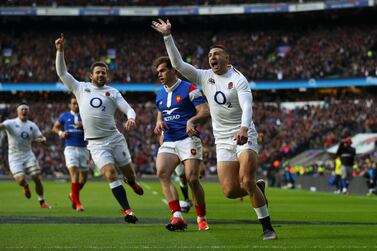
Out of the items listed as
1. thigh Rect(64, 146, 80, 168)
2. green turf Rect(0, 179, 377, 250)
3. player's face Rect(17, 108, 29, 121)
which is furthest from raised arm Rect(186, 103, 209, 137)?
player's face Rect(17, 108, 29, 121)

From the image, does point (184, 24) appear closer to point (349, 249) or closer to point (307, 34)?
point (307, 34)

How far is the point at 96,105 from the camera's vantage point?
528 inches

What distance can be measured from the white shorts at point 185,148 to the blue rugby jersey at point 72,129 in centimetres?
679

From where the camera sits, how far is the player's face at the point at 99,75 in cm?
1337

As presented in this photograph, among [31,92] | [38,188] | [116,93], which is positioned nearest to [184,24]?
[31,92]

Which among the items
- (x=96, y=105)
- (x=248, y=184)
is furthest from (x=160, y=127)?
(x=96, y=105)

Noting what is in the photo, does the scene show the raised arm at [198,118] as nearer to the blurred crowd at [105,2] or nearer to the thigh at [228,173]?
the thigh at [228,173]

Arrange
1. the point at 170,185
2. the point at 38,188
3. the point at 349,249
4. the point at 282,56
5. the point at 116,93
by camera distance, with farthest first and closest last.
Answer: the point at 282,56 → the point at 38,188 → the point at 116,93 → the point at 170,185 → the point at 349,249

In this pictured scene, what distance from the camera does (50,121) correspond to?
60.4m

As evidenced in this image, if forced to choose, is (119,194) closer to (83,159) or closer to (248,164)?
(248,164)

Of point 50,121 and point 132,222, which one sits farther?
point 50,121

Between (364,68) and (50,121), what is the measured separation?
2574cm

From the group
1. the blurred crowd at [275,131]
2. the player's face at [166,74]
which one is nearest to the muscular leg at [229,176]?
the player's face at [166,74]

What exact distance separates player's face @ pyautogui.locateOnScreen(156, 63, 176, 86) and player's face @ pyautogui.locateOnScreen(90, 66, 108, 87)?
191cm
